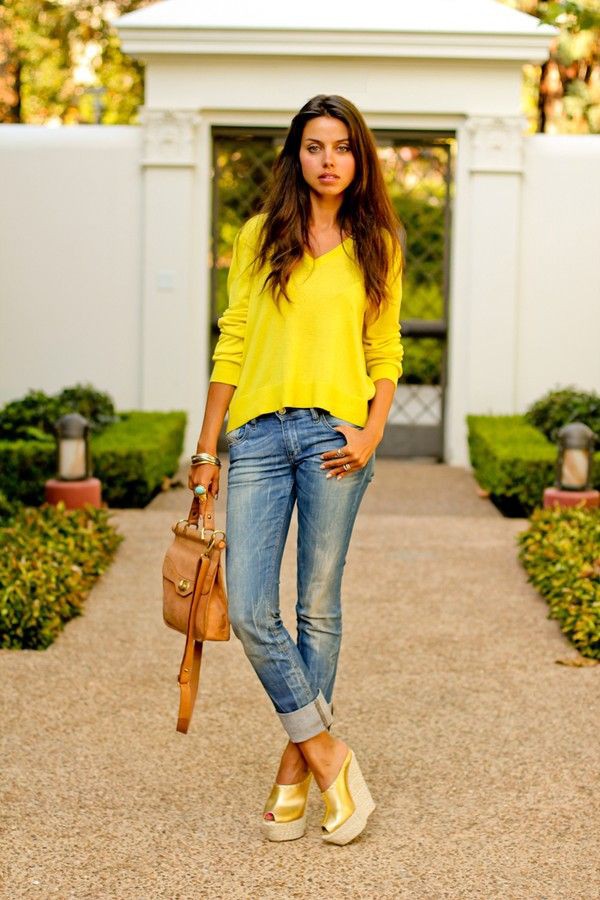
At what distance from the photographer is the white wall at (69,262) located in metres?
12.1

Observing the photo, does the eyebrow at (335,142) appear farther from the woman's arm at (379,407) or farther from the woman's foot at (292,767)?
the woman's foot at (292,767)

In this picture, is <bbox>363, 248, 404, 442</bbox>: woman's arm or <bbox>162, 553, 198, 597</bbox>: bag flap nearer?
<bbox>162, 553, 198, 597</bbox>: bag flap

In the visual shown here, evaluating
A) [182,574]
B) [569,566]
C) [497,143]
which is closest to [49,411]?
[497,143]

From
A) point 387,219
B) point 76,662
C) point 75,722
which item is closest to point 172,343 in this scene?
point 76,662

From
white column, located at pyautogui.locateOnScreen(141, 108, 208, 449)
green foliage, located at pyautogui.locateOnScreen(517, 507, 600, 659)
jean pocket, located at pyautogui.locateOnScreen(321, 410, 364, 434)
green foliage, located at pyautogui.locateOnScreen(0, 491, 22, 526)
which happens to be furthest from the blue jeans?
white column, located at pyautogui.locateOnScreen(141, 108, 208, 449)

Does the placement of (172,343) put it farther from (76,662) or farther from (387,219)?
(387,219)

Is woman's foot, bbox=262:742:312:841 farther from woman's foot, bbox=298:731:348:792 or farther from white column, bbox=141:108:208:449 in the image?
white column, bbox=141:108:208:449

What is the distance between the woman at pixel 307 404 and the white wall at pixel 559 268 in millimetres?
8487

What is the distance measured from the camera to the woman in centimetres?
362

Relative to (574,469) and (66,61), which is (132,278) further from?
(66,61)

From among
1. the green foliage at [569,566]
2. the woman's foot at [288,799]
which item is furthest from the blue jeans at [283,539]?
the green foliage at [569,566]

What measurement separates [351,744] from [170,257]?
25.6 feet

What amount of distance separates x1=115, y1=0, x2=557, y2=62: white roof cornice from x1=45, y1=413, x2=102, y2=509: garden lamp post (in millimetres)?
4420

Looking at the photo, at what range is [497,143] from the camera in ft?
39.1
